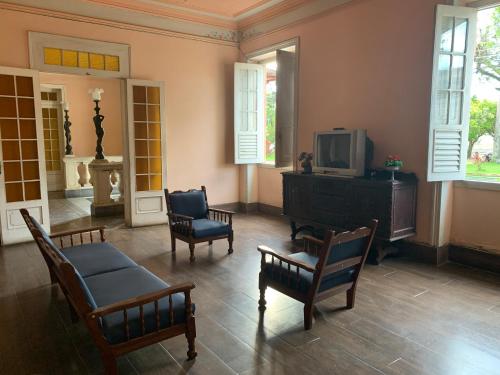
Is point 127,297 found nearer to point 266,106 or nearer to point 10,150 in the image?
point 10,150

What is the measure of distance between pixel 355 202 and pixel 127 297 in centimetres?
273

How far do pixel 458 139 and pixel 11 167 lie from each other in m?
5.31

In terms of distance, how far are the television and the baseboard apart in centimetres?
130

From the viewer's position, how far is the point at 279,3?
5.57 metres

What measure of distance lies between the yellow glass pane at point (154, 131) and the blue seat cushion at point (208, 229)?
1950 millimetres

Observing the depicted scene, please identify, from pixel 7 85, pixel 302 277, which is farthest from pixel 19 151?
pixel 302 277

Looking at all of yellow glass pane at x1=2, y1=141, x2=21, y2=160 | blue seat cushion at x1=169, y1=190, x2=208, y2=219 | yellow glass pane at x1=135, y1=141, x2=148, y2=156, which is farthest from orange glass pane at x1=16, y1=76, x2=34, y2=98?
blue seat cushion at x1=169, y1=190, x2=208, y2=219

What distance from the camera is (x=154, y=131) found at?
5789 millimetres

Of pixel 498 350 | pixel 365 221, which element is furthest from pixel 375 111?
pixel 498 350

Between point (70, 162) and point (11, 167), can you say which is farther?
point (70, 162)

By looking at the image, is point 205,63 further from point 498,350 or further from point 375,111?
point 498,350

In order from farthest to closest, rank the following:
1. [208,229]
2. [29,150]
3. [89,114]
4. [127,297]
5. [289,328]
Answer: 1. [89,114]
2. [29,150]
3. [208,229]
4. [289,328]
5. [127,297]

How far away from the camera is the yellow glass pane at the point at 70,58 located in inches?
200

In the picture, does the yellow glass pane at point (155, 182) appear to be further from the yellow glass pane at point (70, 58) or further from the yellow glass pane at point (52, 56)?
the yellow glass pane at point (52, 56)
